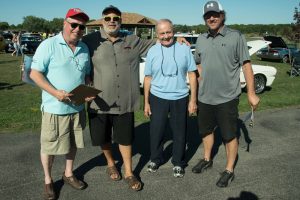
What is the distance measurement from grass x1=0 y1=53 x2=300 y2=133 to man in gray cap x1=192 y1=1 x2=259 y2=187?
303 centimetres

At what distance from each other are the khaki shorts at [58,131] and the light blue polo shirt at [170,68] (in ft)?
3.28

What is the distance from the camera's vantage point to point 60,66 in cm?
345

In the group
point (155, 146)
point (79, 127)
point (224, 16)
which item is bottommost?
point (155, 146)

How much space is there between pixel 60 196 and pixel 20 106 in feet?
16.9

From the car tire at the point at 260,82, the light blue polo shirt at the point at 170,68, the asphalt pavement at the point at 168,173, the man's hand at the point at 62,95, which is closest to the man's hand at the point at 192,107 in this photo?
the light blue polo shirt at the point at 170,68

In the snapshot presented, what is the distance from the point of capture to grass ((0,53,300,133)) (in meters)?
6.78

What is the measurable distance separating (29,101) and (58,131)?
585 cm

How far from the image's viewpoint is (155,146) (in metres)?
4.48

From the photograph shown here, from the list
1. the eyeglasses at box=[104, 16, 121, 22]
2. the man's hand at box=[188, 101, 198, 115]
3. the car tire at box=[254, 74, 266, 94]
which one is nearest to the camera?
the eyeglasses at box=[104, 16, 121, 22]

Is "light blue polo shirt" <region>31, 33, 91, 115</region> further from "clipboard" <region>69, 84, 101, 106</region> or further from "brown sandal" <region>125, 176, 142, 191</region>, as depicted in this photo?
"brown sandal" <region>125, 176, 142, 191</region>

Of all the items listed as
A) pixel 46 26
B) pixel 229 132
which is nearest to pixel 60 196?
pixel 229 132

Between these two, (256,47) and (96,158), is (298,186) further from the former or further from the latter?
(256,47)

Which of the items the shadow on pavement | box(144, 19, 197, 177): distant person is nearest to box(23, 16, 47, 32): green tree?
box(144, 19, 197, 177): distant person

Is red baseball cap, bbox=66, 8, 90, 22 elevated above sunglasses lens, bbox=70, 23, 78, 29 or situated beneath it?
elevated above
